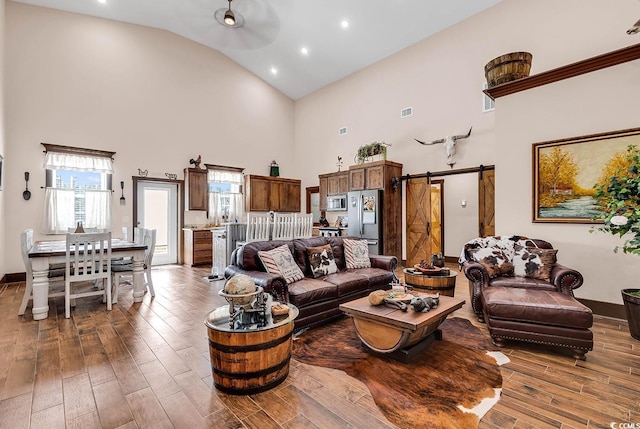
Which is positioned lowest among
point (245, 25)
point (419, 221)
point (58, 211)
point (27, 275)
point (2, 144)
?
point (27, 275)

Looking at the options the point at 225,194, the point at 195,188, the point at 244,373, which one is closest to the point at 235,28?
the point at 195,188

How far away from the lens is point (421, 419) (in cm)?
178

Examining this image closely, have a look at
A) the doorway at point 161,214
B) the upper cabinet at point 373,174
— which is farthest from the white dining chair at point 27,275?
the upper cabinet at point 373,174

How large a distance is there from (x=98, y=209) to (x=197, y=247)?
2179 millimetres

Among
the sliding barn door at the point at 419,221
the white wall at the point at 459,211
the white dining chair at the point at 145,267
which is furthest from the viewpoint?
the white wall at the point at 459,211

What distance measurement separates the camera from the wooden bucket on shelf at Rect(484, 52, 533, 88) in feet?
13.1

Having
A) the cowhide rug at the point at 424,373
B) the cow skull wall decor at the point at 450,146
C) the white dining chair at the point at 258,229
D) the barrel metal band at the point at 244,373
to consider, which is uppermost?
the cow skull wall decor at the point at 450,146

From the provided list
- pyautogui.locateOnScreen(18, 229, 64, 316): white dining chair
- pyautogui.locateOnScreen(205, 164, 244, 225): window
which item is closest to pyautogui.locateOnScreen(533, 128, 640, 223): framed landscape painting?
pyautogui.locateOnScreen(18, 229, 64, 316): white dining chair

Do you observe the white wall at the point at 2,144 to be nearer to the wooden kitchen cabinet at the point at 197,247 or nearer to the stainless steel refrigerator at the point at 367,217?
the wooden kitchen cabinet at the point at 197,247

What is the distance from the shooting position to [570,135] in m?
3.80

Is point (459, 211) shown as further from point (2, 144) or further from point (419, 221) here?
point (2, 144)

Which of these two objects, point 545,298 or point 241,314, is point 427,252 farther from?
point 241,314

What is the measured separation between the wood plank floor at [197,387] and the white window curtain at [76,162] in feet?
13.2

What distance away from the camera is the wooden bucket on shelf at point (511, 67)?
4.01m
